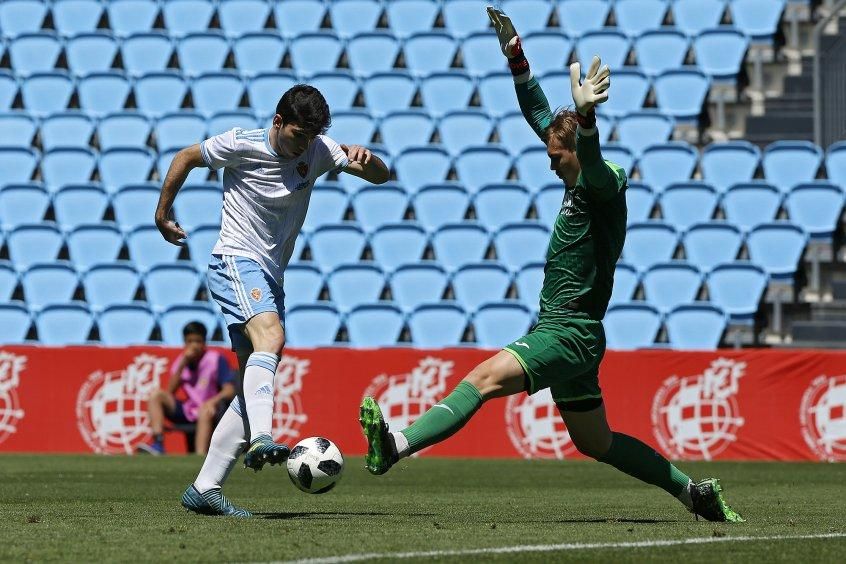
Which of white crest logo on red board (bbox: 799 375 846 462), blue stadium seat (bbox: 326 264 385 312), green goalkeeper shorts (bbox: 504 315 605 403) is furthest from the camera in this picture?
blue stadium seat (bbox: 326 264 385 312)

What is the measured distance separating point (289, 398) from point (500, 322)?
9.39 ft

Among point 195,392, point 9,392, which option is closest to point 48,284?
point 9,392

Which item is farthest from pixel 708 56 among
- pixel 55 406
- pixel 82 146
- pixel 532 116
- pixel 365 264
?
pixel 532 116

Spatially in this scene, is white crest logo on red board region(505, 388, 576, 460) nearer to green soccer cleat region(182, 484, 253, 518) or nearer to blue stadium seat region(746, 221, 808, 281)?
blue stadium seat region(746, 221, 808, 281)

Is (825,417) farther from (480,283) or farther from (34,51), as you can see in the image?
(34,51)

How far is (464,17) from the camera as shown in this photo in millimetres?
21641

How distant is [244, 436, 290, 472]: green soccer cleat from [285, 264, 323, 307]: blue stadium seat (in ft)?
37.5

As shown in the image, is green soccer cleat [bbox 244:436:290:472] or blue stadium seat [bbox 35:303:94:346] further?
blue stadium seat [bbox 35:303:94:346]

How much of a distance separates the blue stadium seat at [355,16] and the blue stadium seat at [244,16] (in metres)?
1.14

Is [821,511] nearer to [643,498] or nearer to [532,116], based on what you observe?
[643,498]

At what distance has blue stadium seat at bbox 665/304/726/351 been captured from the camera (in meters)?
16.0

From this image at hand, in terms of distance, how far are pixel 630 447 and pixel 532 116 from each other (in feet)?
5.50

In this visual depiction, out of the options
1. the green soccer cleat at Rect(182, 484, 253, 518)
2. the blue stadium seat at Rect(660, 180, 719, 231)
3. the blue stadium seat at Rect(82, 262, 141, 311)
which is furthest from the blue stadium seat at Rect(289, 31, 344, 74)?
the green soccer cleat at Rect(182, 484, 253, 518)

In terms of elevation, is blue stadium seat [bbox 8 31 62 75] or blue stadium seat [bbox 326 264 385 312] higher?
blue stadium seat [bbox 8 31 62 75]
